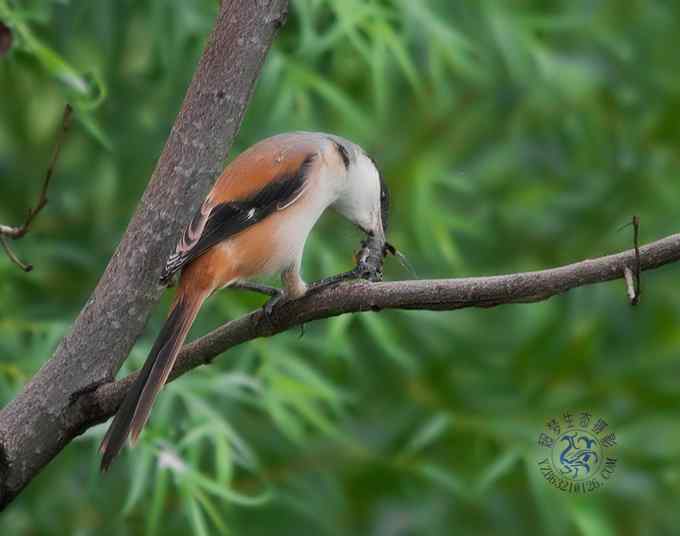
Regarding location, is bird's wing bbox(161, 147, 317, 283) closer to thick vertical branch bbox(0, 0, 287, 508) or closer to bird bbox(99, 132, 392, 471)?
bird bbox(99, 132, 392, 471)

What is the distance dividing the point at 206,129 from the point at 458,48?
2444mm

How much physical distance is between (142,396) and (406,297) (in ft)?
2.09

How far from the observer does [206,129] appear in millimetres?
2611

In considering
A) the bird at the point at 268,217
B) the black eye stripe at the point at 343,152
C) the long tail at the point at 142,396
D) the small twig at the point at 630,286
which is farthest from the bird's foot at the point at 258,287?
the small twig at the point at 630,286

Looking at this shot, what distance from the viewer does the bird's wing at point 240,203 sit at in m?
3.21

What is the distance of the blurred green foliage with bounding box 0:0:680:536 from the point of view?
4367 mm

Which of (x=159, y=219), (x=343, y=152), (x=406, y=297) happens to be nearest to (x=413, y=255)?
(x=343, y=152)

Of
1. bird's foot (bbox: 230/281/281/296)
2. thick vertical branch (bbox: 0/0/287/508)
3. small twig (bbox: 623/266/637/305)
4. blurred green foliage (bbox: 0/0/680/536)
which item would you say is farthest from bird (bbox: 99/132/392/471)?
small twig (bbox: 623/266/637/305)

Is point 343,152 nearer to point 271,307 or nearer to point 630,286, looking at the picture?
point 271,307

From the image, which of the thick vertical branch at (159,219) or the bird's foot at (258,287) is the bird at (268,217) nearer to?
the bird's foot at (258,287)

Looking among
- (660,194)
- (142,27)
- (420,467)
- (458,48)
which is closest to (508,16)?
(458,48)

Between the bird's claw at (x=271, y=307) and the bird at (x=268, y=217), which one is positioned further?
the bird at (x=268, y=217)

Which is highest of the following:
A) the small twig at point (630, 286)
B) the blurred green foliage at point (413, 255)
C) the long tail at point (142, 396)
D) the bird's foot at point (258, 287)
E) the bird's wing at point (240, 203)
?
the long tail at point (142, 396)

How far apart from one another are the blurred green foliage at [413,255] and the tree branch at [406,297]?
3.77 feet
